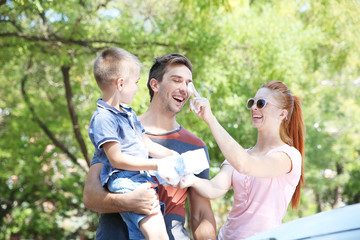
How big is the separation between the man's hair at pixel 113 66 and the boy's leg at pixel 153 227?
2.76 feet

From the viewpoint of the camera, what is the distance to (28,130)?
44.5 ft

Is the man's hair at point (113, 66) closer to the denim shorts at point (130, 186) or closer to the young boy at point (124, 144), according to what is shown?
the young boy at point (124, 144)

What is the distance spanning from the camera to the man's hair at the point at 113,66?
2.95 m

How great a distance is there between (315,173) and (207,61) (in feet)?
32.9

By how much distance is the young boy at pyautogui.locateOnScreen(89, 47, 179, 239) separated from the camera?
107 inches

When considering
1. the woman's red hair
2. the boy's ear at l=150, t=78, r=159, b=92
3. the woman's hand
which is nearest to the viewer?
the woman's hand

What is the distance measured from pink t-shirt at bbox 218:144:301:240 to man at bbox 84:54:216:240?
175 millimetres

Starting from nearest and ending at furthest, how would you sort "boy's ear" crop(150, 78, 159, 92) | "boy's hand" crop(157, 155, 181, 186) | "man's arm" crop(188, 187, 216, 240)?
1. "boy's hand" crop(157, 155, 181, 186)
2. "man's arm" crop(188, 187, 216, 240)
3. "boy's ear" crop(150, 78, 159, 92)

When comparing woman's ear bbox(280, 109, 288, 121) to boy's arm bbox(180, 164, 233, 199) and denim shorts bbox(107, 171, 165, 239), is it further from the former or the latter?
denim shorts bbox(107, 171, 165, 239)

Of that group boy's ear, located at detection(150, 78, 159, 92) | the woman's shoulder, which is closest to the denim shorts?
boy's ear, located at detection(150, 78, 159, 92)

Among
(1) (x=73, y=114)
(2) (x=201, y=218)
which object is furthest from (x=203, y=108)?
(1) (x=73, y=114)

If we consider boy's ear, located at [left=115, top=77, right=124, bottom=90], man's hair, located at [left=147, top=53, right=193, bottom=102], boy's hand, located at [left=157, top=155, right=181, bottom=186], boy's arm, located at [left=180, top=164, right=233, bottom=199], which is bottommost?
boy's arm, located at [left=180, top=164, right=233, bottom=199]

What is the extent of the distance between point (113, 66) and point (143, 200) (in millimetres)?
828

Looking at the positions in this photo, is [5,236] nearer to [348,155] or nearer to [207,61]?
[207,61]
